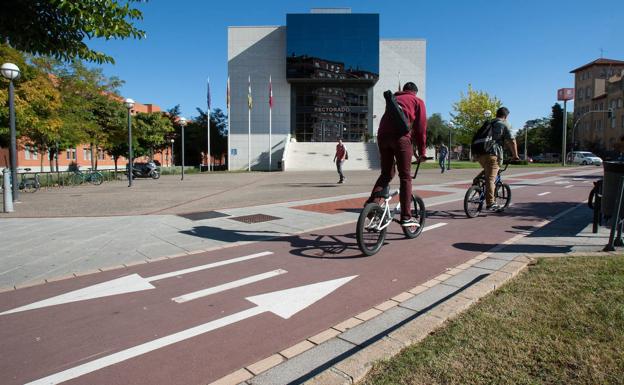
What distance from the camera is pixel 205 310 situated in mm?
3535

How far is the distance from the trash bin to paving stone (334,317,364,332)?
404cm

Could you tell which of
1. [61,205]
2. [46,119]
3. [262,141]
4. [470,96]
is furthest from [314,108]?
[61,205]

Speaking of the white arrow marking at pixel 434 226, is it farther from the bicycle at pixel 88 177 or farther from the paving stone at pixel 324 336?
the bicycle at pixel 88 177

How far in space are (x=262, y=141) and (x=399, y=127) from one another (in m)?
44.9

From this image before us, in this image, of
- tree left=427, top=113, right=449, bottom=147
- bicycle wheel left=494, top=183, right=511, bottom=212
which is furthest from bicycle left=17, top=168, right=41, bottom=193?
tree left=427, top=113, right=449, bottom=147

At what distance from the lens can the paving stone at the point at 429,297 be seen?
3.47m

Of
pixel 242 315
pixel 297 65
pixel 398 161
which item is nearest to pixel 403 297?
pixel 242 315

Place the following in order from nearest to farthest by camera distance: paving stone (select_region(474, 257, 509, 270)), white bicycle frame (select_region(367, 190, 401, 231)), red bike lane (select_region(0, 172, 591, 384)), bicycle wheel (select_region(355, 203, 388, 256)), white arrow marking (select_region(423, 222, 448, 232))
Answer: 1. red bike lane (select_region(0, 172, 591, 384))
2. paving stone (select_region(474, 257, 509, 270))
3. bicycle wheel (select_region(355, 203, 388, 256))
4. white bicycle frame (select_region(367, 190, 401, 231))
5. white arrow marking (select_region(423, 222, 448, 232))

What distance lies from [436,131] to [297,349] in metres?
65.7

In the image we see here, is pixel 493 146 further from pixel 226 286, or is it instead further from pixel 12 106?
pixel 12 106

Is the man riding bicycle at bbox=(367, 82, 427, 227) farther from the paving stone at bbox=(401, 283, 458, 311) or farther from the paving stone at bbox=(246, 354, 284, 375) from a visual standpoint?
the paving stone at bbox=(246, 354, 284, 375)

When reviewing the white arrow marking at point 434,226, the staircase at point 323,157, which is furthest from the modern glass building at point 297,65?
the white arrow marking at point 434,226

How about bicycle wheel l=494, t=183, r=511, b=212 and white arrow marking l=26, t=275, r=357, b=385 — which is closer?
white arrow marking l=26, t=275, r=357, b=385

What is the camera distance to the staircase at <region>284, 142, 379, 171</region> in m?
42.0
